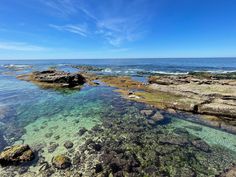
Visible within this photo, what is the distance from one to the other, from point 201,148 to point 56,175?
10.1 metres

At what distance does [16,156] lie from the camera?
423 inches

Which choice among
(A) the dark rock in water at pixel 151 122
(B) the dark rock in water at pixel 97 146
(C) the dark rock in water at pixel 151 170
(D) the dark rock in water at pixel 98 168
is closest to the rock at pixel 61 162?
(D) the dark rock in water at pixel 98 168

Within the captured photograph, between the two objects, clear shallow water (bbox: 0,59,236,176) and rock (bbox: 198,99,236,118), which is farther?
rock (bbox: 198,99,236,118)

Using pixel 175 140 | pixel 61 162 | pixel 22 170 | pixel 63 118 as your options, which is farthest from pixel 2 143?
pixel 175 140

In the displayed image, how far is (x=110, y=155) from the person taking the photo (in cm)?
1159

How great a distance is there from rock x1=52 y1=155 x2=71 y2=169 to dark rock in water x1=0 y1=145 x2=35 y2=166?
1630 millimetres

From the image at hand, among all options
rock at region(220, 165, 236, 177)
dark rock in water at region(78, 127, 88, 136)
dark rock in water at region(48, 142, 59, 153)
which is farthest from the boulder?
dark rock in water at region(48, 142, 59, 153)

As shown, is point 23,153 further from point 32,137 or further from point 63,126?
point 63,126

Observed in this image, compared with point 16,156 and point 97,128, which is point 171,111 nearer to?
point 97,128

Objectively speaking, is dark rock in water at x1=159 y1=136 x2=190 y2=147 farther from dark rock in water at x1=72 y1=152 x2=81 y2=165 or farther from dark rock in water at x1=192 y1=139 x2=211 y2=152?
dark rock in water at x1=72 y1=152 x2=81 y2=165

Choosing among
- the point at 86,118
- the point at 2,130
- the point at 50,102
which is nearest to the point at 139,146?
the point at 86,118

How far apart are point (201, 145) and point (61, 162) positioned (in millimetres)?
10179

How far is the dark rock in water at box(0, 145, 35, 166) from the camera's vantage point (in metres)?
10.5

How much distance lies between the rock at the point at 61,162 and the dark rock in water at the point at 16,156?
163 cm
